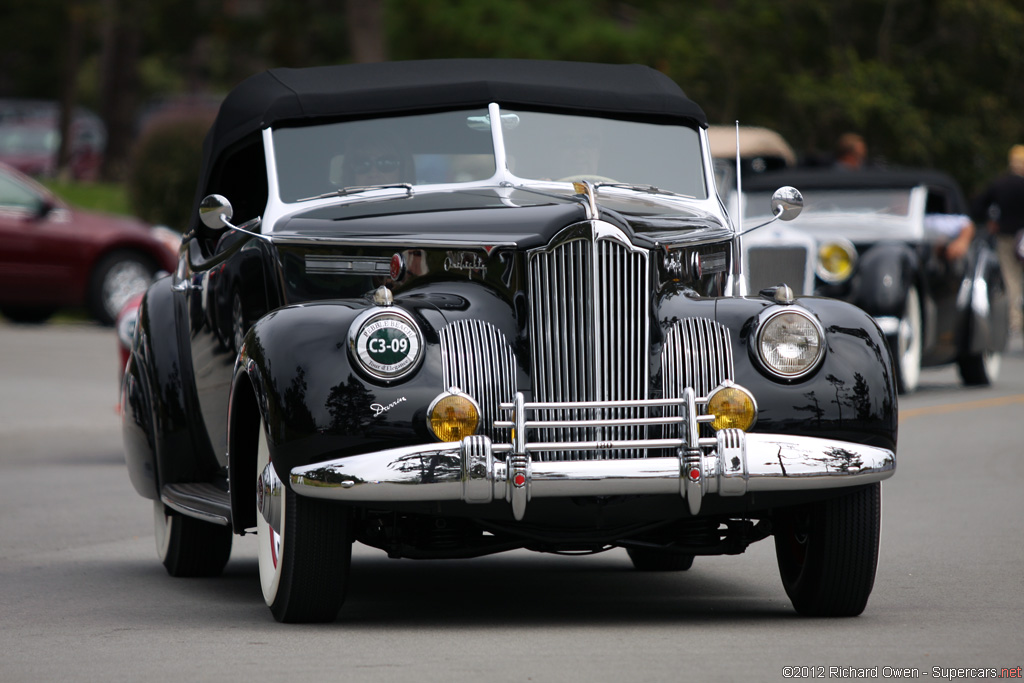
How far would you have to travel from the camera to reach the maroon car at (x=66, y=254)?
19953mm

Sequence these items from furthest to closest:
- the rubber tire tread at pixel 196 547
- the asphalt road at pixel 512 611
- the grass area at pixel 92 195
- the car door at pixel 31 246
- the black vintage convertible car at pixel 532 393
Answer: the grass area at pixel 92 195
the car door at pixel 31 246
the rubber tire tread at pixel 196 547
the black vintage convertible car at pixel 532 393
the asphalt road at pixel 512 611

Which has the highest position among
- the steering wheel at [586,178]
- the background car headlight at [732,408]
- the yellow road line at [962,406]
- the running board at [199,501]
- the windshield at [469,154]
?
the windshield at [469,154]

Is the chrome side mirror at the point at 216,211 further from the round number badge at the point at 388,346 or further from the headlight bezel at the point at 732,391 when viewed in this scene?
the headlight bezel at the point at 732,391

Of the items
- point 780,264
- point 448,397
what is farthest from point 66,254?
point 448,397

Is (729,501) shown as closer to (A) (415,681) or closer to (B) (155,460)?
(A) (415,681)

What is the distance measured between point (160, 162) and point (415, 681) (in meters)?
20.8

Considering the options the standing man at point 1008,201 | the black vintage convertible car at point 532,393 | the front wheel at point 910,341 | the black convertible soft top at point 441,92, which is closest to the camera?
the black vintage convertible car at point 532,393

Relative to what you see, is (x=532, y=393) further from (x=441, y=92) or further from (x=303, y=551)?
(x=441, y=92)

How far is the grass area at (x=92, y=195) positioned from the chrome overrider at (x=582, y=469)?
26.1 metres

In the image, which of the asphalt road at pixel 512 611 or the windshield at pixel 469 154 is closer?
the asphalt road at pixel 512 611

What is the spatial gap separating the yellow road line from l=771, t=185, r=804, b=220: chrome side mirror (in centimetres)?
678

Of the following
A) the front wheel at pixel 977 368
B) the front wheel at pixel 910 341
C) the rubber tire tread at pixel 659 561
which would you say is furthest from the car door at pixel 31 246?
the rubber tire tread at pixel 659 561

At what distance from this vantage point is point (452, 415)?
5.53 m

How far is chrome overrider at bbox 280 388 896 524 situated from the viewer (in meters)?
5.39
